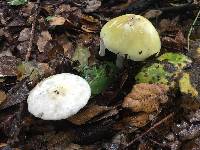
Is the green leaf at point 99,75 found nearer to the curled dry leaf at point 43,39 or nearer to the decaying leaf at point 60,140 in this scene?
the decaying leaf at point 60,140

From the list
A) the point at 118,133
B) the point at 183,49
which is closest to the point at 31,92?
the point at 118,133

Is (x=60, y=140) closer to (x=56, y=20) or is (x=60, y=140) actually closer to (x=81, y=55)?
(x=81, y=55)

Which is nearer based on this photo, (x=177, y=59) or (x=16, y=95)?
(x=16, y=95)

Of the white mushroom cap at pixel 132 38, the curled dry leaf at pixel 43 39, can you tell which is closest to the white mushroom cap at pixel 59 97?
the white mushroom cap at pixel 132 38

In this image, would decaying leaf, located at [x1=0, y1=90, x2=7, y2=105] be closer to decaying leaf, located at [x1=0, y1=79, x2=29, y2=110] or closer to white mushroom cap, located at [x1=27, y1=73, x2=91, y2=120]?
decaying leaf, located at [x1=0, y1=79, x2=29, y2=110]

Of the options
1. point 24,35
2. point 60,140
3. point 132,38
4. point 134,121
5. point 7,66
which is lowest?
point 60,140

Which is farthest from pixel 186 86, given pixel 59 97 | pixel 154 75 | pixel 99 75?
pixel 59 97

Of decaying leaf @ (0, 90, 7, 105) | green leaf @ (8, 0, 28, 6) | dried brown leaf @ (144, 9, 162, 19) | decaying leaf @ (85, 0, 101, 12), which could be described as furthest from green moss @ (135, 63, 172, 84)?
green leaf @ (8, 0, 28, 6)
